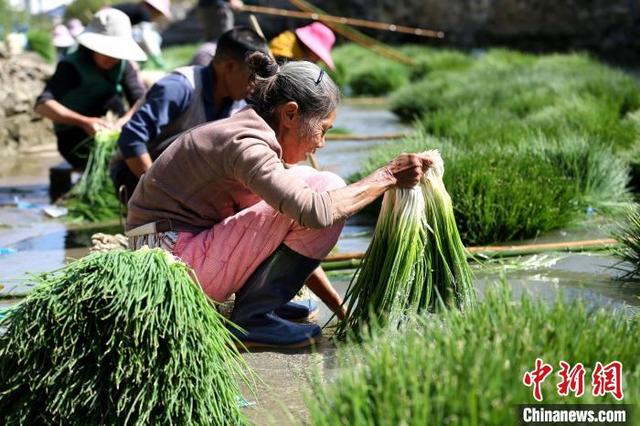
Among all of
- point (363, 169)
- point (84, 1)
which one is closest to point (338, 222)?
point (363, 169)

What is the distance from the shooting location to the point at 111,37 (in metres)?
5.57

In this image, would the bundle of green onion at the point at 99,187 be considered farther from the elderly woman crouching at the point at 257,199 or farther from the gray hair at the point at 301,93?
the gray hair at the point at 301,93

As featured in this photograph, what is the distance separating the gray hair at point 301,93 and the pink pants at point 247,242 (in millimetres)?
191

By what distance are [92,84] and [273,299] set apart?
3.04 metres

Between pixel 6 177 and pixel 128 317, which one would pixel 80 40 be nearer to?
pixel 6 177

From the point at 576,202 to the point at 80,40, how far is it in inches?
107

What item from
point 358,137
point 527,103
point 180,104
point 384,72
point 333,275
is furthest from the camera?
point 384,72

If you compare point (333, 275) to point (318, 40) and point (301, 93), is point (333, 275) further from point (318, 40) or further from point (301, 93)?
point (318, 40)

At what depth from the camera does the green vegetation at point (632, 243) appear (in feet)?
12.3

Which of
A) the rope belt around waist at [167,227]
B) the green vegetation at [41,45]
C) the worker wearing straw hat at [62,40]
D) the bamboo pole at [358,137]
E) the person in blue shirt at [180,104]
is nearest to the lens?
the rope belt around waist at [167,227]

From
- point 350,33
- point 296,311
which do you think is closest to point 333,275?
point 296,311

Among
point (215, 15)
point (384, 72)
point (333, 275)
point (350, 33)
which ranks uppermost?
point (215, 15)

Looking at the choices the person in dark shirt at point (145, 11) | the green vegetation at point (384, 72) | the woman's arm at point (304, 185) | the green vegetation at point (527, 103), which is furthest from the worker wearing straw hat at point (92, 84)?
the green vegetation at point (384, 72)

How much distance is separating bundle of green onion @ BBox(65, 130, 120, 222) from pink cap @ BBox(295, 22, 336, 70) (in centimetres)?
117
